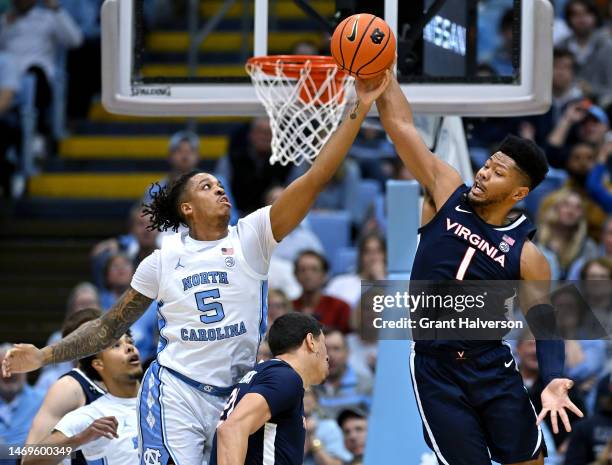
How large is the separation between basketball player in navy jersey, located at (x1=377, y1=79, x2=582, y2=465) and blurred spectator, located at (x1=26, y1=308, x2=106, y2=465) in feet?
5.98

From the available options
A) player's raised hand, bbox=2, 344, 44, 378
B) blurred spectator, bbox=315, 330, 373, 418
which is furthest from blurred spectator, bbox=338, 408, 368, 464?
player's raised hand, bbox=2, 344, 44, 378

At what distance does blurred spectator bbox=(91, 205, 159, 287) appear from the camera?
10.8m

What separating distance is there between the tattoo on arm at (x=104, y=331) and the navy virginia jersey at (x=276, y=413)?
791mm

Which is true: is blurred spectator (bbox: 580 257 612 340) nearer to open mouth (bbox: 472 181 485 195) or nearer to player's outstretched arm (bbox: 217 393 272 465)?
open mouth (bbox: 472 181 485 195)

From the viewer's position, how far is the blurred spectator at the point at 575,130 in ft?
38.2

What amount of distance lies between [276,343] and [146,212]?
1007mm

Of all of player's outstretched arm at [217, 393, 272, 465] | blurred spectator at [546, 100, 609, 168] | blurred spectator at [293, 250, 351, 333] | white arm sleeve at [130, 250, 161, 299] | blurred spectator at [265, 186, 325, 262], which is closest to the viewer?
player's outstretched arm at [217, 393, 272, 465]

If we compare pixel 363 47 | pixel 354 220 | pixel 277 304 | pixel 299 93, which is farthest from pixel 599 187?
pixel 363 47

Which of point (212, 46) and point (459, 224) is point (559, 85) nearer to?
point (212, 46)

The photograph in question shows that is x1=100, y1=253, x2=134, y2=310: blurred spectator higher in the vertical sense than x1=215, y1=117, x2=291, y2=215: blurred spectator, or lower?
lower

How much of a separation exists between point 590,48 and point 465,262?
24.3 ft

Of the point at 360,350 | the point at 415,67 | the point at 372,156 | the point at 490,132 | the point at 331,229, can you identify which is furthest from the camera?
the point at 372,156

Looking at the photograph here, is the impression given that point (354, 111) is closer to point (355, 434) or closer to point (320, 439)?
point (355, 434)

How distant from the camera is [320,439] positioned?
9117mm
